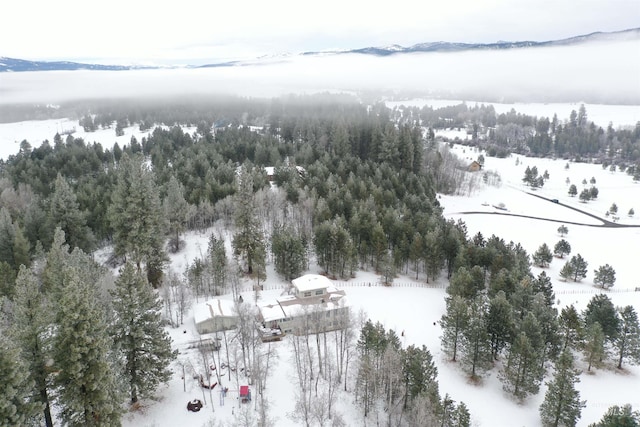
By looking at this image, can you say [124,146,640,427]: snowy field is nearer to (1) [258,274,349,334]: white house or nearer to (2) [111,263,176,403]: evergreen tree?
(1) [258,274,349,334]: white house

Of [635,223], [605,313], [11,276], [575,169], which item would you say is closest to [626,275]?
[605,313]

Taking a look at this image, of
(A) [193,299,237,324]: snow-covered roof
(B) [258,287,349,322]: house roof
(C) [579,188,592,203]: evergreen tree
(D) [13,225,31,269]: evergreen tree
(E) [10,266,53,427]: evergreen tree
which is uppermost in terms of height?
(E) [10,266,53,427]: evergreen tree

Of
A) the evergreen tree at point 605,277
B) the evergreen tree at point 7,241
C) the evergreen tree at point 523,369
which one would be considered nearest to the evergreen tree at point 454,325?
the evergreen tree at point 523,369

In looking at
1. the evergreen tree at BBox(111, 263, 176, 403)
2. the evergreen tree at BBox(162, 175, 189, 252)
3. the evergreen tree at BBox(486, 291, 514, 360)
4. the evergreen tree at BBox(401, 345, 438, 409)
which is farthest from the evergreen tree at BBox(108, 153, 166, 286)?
the evergreen tree at BBox(486, 291, 514, 360)

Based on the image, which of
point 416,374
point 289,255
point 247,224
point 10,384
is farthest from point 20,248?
point 416,374

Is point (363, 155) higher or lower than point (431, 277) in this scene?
higher

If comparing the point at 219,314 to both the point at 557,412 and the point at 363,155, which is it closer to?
the point at 557,412
